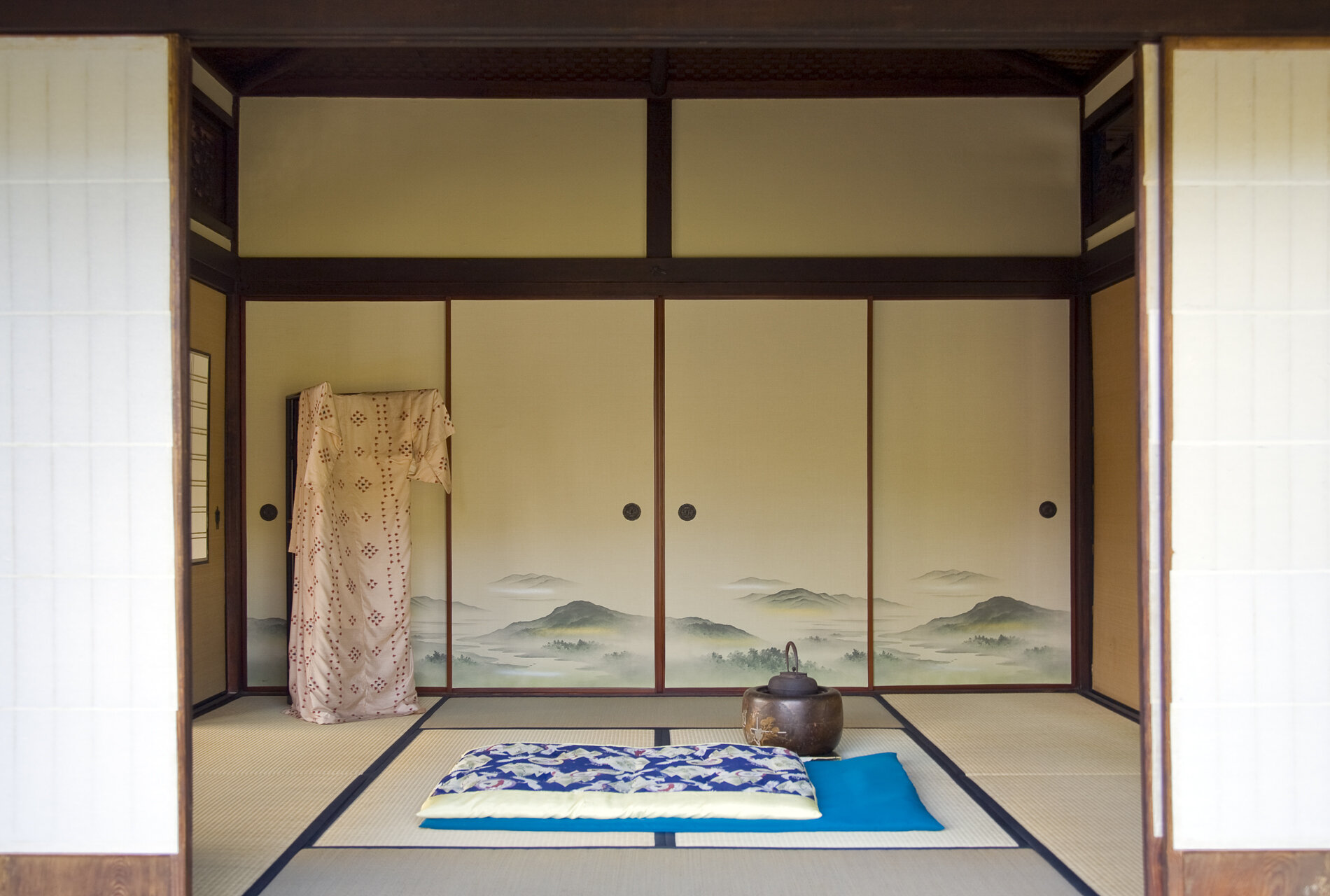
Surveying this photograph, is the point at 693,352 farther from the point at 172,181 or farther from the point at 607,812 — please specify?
the point at 172,181

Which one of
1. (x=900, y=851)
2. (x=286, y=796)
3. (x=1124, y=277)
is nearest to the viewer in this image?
(x=900, y=851)

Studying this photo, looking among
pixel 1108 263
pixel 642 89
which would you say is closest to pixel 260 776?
pixel 642 89

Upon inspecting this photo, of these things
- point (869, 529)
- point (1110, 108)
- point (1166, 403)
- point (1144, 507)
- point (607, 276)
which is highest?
point (1110, 108)

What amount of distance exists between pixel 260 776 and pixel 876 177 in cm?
393

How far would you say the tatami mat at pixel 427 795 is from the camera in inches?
111

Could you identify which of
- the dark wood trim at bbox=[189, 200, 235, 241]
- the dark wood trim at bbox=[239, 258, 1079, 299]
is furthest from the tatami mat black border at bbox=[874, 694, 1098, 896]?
the dark wood trim at bbox=[189, 200, 235, 241]

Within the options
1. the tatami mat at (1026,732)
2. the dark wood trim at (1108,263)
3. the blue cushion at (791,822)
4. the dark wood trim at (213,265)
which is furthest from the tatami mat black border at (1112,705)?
the dark wood trim at (213,265)

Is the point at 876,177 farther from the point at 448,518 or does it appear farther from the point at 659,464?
the point at 448,518

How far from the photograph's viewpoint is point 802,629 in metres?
4.91

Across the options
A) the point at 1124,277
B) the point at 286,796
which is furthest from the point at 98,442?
the point at 1124,277

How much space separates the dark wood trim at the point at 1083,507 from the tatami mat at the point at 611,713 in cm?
115

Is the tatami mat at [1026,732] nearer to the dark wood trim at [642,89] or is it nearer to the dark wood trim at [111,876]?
the dark wood trim at [111,876]

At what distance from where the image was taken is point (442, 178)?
4980mm

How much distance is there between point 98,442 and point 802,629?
3.41 meters
